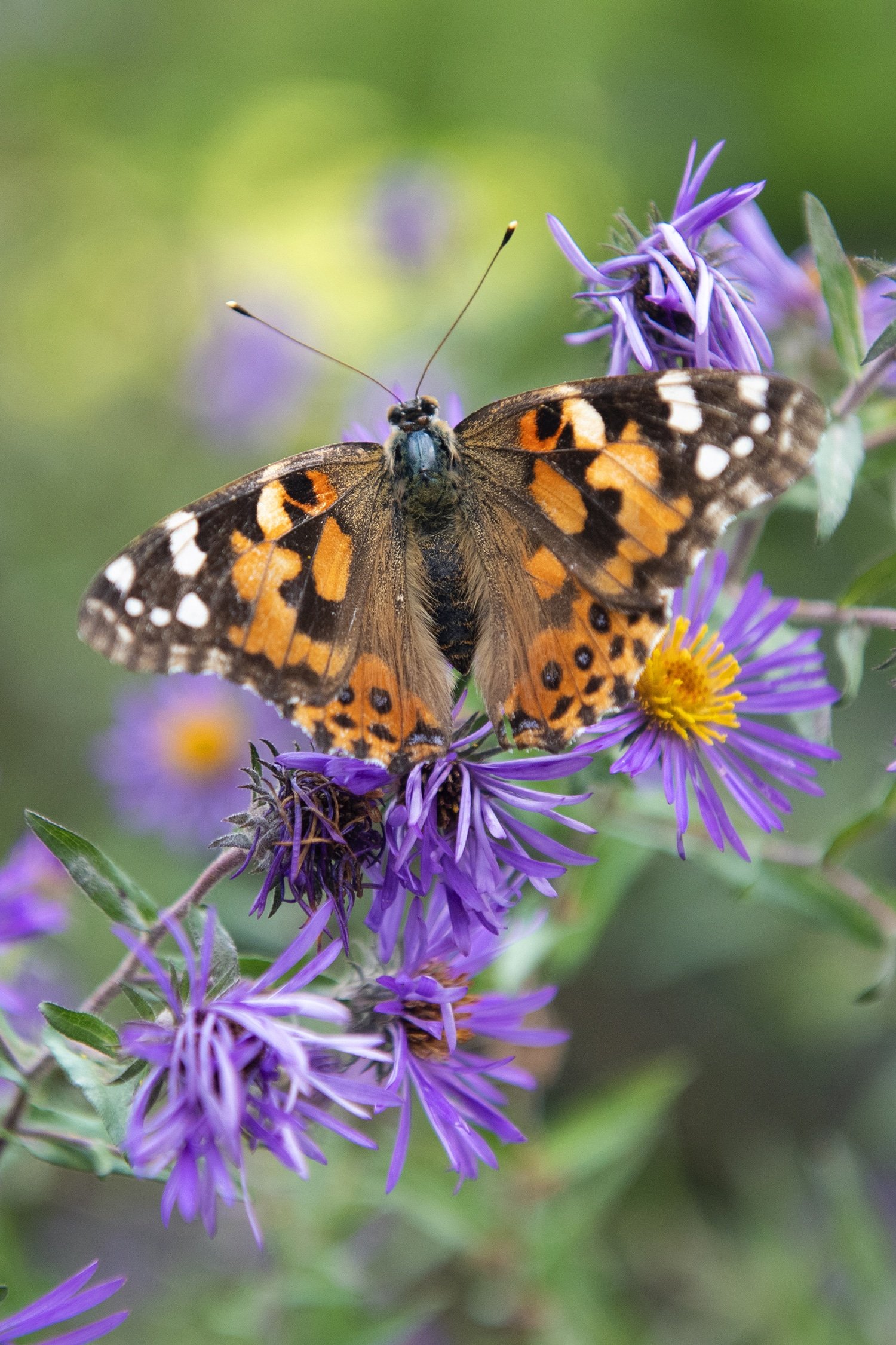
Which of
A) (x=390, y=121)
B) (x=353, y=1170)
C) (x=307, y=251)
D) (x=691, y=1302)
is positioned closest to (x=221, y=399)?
(x=307, y=251)

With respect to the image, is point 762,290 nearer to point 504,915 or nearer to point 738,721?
point 738,721

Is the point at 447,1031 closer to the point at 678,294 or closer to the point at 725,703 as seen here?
the point at 725,703

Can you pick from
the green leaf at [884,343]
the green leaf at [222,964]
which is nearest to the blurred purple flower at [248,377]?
the green leaf at [884,343]

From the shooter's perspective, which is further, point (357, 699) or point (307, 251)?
point (307, 251)

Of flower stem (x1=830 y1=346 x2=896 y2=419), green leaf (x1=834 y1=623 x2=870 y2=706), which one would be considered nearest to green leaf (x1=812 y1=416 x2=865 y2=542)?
flower stem (x1=830 y1=346 x2=896 y2=419)

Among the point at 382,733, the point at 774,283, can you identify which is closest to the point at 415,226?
the point at 774,283

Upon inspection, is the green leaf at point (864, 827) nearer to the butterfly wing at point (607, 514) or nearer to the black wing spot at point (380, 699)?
the butterfly wing at point (607, 514)
